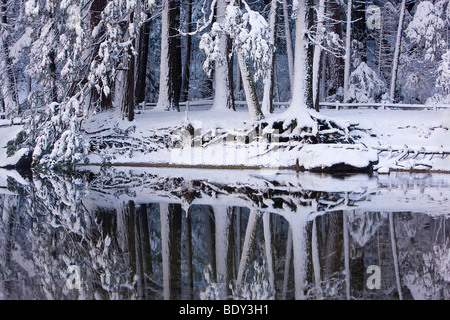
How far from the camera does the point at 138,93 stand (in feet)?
94.9

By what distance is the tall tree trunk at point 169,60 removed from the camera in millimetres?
25245

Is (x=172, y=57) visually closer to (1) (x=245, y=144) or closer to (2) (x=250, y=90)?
(2) (x=250, y=90)

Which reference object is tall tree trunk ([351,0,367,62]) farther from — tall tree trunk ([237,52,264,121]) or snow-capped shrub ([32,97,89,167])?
snow-capped shrub ([32,97,89,167])

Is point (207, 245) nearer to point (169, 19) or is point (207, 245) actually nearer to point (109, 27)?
point (109, 27)

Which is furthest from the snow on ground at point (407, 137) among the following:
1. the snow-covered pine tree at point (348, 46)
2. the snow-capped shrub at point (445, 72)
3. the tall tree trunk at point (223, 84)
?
the tall tree trunk at point (223, 84)

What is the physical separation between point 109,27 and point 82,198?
9.52m

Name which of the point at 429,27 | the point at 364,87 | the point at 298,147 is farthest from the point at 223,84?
the point at 429,27

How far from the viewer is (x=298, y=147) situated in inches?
771

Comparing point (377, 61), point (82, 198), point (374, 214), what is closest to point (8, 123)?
point (82, 198)

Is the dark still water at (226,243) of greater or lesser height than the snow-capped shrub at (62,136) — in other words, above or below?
below

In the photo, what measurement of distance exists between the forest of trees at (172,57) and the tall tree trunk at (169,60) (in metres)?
0.05

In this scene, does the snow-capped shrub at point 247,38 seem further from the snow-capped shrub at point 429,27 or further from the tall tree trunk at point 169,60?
the snow-capped shrub at point 429,27

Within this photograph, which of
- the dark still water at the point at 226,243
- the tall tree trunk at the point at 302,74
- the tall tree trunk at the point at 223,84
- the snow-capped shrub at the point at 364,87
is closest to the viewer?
the dark still water at the point at 226,243

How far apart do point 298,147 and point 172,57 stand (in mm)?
9101
